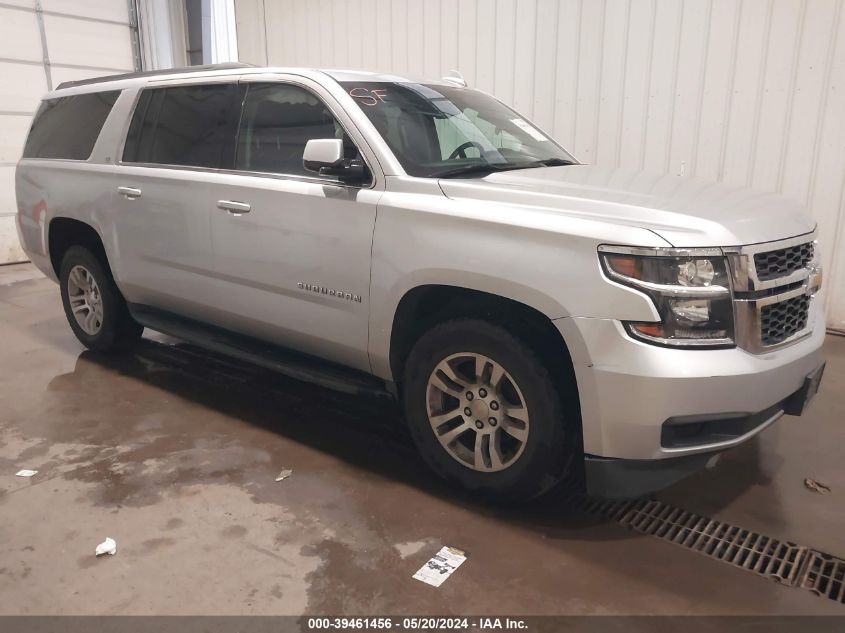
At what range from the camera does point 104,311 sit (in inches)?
175

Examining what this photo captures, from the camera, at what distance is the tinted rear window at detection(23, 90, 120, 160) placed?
14.1ft

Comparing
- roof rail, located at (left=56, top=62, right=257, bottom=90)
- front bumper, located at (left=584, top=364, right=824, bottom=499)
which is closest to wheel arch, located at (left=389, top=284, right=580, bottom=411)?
front bumper, located at (left=584, top=364, right=824, bottom=499)

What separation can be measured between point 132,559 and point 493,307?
164 centimetres

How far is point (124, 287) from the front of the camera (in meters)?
4.21

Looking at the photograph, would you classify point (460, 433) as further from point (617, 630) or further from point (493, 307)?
point (617, 630)

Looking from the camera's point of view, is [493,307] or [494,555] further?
[493,307]

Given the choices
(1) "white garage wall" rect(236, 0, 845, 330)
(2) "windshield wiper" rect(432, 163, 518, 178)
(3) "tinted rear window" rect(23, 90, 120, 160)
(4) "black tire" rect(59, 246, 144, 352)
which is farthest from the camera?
(1) "white garage wall" rect(236, 0, 845, 330)

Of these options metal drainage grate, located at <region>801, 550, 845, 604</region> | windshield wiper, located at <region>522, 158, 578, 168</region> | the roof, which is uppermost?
the roof

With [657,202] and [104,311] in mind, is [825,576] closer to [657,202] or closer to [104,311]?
[657,202]

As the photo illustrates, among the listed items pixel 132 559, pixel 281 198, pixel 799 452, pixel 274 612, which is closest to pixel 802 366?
pixel 799 452

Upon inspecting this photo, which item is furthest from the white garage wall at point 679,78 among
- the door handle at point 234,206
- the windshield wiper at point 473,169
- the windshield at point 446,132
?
the door handle at point 234,206

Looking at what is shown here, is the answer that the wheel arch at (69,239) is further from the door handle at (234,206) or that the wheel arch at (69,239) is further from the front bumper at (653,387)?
the front bumper at (653,387)

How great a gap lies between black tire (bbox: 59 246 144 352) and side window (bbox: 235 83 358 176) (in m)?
1.56

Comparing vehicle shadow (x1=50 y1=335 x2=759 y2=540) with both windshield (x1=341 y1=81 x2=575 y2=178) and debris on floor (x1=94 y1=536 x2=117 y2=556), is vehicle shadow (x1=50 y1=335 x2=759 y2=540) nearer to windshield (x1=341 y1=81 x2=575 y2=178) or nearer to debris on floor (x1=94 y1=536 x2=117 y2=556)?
debris on floor (x1=94 y1=536 x2=117 y2=556)
